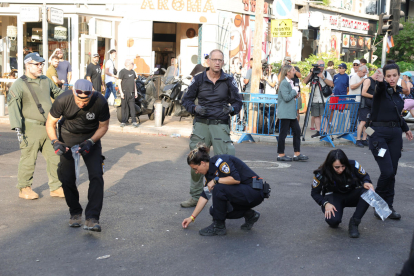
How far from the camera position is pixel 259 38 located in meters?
13.8

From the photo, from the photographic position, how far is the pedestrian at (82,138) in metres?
5.35

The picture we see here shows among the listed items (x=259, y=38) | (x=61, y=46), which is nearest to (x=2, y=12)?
(x=61, y=46)

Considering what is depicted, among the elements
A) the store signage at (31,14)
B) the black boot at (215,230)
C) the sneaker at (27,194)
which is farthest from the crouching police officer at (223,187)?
the store signage at (31,14)

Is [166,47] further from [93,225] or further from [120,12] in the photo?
[93,225]

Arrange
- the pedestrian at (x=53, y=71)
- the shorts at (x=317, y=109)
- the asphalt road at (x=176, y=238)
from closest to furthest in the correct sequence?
the asphalt road at (x=176, y=238) < the pedestrian at (x=53, y=71) < the shorts at (x=317, y=109)

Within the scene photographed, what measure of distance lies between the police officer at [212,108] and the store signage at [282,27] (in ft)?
25.2

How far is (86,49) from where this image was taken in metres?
19.4

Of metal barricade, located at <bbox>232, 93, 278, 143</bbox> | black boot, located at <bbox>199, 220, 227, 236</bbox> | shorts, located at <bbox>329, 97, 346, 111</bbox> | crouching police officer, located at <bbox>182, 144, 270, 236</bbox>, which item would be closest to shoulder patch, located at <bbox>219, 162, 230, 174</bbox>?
crouching police officer, located at <bbox>182, 144, 270, 236</bbox>

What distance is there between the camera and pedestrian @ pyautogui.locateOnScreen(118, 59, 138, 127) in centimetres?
1398

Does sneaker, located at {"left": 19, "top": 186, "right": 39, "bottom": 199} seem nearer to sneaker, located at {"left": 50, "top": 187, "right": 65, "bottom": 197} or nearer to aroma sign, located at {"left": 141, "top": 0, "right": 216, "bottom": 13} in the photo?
sneaker, located at {"left": 50, "top": 187, "right": 65, "bottom": 197}

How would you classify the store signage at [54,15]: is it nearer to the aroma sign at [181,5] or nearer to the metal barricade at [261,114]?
the aroma sign at [181,5]

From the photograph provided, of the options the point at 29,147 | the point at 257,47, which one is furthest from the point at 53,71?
the point at 29,147

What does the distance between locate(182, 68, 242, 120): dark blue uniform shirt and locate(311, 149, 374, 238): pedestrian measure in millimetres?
1545

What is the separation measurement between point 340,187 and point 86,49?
1562 cm
